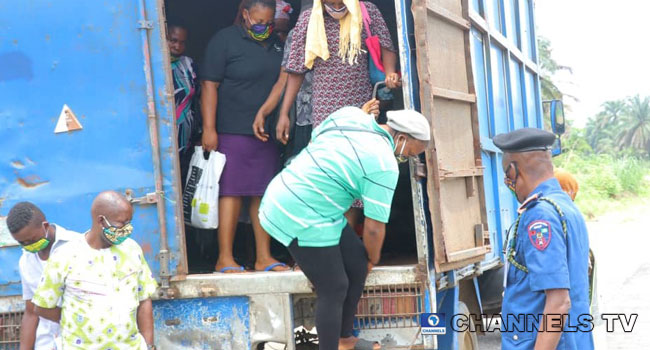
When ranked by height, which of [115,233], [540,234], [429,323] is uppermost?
[115,233]

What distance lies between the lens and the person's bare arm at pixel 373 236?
12.2 ft

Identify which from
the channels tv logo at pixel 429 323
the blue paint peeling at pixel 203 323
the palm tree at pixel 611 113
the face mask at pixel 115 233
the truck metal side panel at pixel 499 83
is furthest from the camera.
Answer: the palm tree at pixel 611 113

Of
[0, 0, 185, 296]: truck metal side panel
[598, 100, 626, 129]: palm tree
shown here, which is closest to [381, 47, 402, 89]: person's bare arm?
[0, 0, 185, 296]: truck metal side panel

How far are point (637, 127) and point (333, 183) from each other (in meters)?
72.3

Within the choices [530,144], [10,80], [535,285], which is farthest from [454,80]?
[10,80]

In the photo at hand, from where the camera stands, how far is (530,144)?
3041 mm

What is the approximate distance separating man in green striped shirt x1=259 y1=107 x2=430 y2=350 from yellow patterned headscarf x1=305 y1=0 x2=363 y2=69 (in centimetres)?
63

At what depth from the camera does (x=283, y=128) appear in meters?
4.70

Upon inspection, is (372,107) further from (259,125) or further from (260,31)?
(260,31)

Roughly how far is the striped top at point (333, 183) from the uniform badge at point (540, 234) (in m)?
0.87

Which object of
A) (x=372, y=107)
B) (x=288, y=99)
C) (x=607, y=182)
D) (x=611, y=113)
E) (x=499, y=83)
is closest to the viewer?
(x=372, y=107)

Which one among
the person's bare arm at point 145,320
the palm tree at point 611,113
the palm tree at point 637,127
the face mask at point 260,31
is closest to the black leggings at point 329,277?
the person's bare arm at point 145,320

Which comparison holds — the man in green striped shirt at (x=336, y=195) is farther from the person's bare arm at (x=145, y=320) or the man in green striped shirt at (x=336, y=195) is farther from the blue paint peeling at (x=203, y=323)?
the person's bare arm at (x=145, y=320)

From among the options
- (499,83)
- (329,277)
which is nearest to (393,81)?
(329,277)
